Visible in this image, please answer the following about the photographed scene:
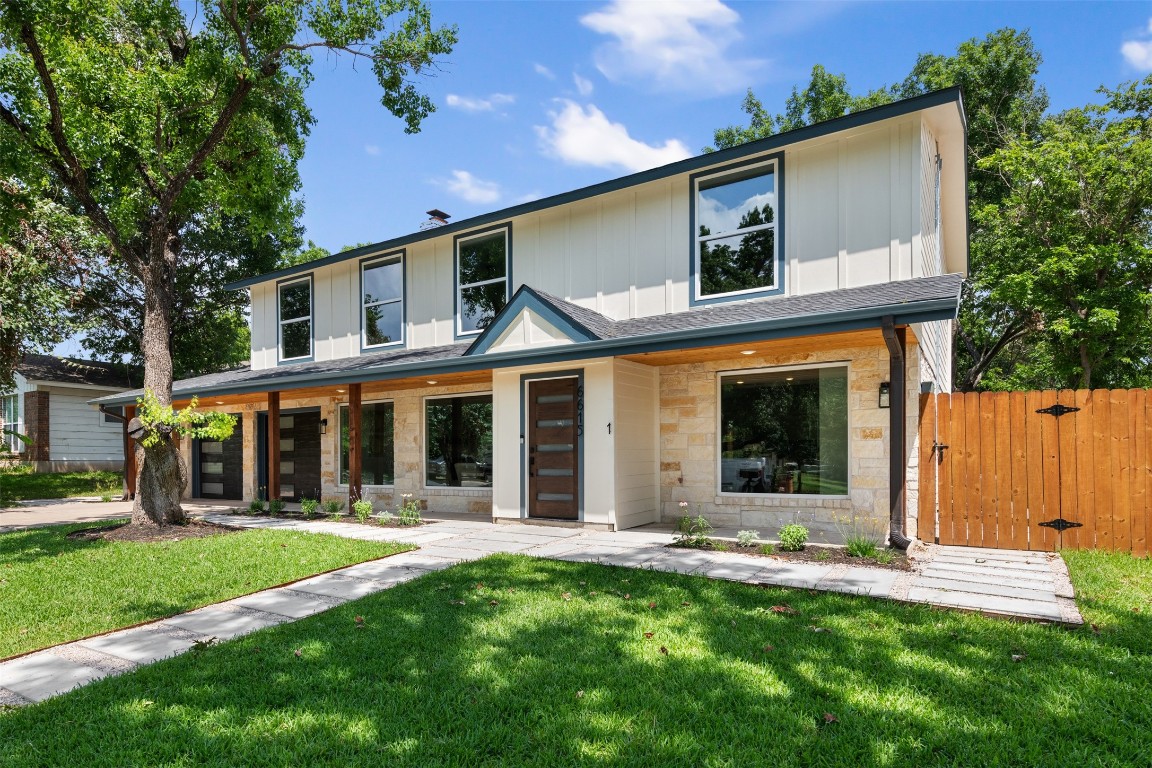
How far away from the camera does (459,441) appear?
11.7 metres

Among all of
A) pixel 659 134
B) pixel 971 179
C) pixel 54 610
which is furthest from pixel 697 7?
pixel 971 179

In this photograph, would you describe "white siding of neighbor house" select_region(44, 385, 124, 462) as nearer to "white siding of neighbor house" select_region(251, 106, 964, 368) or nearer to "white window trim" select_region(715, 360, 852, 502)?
"white siding of neighbor house" select_region(251, 106, 964, 368)

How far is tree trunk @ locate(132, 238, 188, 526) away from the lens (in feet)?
30.5

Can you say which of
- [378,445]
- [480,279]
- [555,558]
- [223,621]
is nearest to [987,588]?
[555,558]

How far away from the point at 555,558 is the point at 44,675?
4.18 m

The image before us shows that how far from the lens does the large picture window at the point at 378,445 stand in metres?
12.6

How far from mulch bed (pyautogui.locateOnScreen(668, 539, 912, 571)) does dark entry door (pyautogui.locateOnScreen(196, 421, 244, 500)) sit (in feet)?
39.1

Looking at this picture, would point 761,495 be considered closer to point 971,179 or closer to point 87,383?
point 971,179

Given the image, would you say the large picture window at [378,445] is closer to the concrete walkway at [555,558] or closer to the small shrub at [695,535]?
the concrete walkway at [555,558]

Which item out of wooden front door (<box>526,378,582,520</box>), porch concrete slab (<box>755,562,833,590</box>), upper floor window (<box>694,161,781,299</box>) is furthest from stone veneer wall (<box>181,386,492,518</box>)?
porch concrete slab (<box>755,562,833,590</box>)

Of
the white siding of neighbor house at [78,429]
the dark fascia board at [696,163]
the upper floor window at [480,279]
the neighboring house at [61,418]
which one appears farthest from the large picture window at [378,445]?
the white siding of neighbor house at [78,429]

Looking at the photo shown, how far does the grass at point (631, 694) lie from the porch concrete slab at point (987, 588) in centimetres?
37

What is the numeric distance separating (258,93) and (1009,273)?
18.4 metres

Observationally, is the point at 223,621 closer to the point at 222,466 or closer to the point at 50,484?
the point at 222,466
